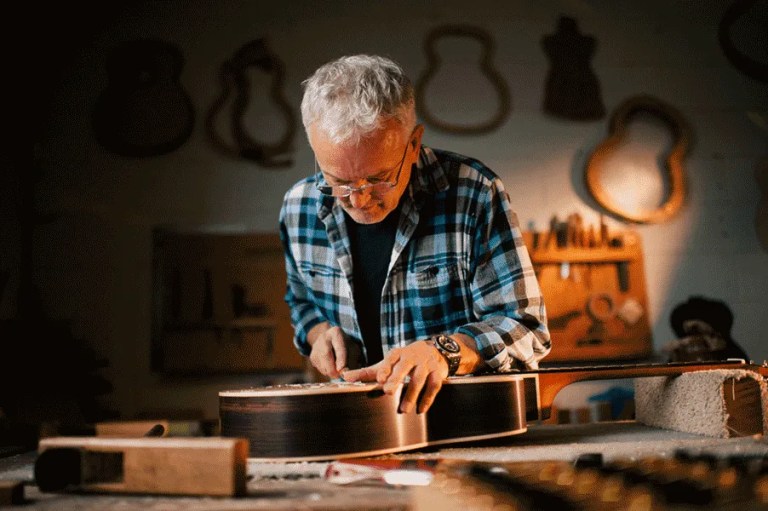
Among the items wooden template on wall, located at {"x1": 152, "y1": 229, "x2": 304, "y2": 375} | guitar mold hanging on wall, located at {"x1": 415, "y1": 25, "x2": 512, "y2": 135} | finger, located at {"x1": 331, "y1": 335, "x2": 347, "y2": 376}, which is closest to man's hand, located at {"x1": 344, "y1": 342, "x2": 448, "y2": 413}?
finger, located at {"x1": 331, "y1": 335, "x2": 347, "y2": 376}

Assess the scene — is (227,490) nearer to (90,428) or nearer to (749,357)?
(90,428)

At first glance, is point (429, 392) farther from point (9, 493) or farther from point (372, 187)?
point (9, 493)

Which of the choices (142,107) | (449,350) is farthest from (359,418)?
(142,107)

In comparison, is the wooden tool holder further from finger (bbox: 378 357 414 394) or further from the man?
finger (bbox: 378 357 414 394)

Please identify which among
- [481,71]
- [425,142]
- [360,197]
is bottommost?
[360,197]

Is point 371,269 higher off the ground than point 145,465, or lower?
higher

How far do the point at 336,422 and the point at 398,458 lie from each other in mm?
131

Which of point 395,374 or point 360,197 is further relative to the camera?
point 360,197

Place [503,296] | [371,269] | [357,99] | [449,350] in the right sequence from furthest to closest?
[371,269], [503,296], [357,99], [449,350]

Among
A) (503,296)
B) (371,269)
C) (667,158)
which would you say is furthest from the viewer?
(667,158)

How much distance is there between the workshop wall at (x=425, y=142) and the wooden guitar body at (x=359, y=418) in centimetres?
252

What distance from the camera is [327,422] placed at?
128cm

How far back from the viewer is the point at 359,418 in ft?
4.28

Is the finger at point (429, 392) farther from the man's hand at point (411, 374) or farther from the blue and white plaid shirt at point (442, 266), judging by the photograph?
the blue and white plaid shirt at point (442, 266)
